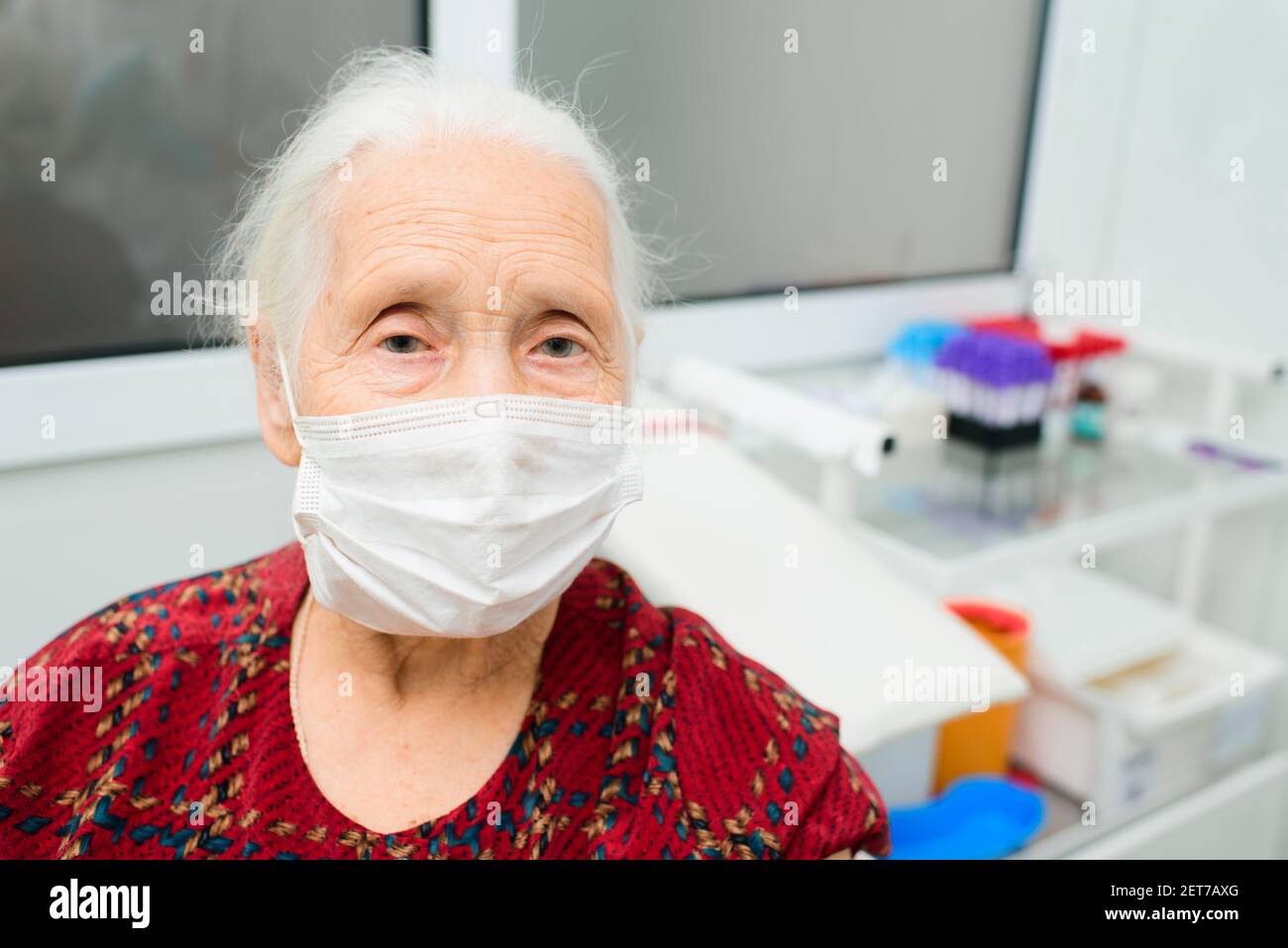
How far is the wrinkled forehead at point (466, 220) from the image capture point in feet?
2.99

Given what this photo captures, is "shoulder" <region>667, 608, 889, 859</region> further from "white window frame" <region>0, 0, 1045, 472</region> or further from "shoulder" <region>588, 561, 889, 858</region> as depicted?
"white window frame" <region>0, 0, 1045, 472</region>

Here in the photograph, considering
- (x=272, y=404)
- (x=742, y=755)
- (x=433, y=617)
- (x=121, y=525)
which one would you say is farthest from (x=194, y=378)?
(x=742, y=755)

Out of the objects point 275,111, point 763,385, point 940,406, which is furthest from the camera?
point 940,406

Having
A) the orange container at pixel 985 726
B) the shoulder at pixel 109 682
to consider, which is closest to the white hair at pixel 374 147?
the shoulder at pixel 109 682

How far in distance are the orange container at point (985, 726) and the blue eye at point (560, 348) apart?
3.48 ft

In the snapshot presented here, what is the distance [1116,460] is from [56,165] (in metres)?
1.77

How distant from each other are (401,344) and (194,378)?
716 mm

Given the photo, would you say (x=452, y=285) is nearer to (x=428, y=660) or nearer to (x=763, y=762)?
(x=428, y=660)

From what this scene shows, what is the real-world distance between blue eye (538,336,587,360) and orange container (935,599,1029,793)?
3.48 feet

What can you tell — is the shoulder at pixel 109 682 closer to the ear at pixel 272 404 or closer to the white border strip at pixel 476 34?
the ear at pixel 272 404

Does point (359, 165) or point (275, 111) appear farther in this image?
Result: point (275, 111)
